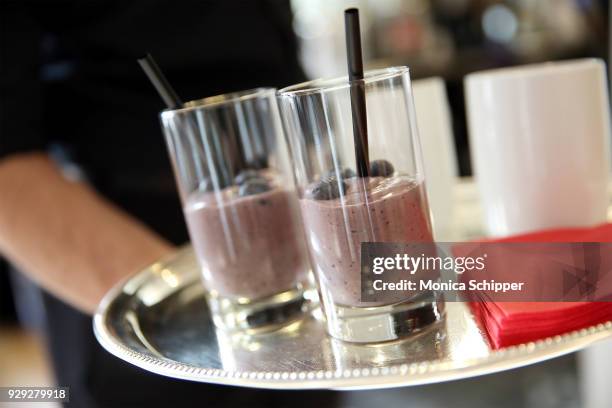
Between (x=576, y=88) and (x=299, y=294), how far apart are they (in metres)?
0.40

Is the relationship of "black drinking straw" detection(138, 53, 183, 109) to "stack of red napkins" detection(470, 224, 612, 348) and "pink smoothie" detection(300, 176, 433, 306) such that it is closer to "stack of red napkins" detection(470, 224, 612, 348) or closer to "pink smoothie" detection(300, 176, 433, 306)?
"pink smoothie" detection(300, 176, 433, 306)

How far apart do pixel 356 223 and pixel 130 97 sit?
2.12 feet

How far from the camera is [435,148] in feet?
3.07

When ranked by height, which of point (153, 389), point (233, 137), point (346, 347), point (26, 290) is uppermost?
point (233, 137)

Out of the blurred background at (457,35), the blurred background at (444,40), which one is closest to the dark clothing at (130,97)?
the blurred background at (444,40)

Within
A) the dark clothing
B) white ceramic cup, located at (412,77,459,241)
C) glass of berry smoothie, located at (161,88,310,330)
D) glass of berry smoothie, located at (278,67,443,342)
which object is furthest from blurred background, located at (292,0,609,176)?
glass of berry smoothie, located at (278,67,443,342)

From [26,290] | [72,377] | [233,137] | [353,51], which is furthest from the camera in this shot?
[26,290]

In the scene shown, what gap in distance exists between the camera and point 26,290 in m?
2.81

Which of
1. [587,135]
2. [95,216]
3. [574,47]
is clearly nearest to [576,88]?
[587,135]

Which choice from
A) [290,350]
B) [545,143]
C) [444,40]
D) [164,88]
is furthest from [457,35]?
[290,350]

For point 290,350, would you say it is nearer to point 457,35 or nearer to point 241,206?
point 241,206

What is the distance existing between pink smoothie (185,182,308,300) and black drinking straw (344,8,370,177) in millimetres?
155

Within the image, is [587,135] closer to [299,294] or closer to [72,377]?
[299,294]

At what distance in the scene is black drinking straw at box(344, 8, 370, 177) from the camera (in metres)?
0.58
